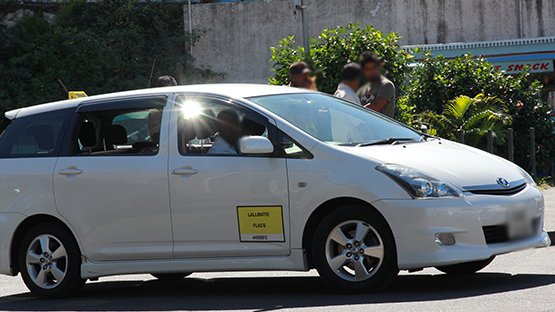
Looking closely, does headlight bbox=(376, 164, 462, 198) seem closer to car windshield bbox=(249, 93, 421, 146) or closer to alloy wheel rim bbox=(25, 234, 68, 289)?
car windshield bbox=(249, 93, 421, 146)

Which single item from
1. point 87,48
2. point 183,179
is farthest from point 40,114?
point 87,48

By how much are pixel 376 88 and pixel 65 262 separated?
4.10 meters

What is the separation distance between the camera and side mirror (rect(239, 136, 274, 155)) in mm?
8188

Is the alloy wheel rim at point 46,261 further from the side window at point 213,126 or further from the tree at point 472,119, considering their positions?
the tree at point 472,119

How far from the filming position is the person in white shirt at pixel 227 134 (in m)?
8.52

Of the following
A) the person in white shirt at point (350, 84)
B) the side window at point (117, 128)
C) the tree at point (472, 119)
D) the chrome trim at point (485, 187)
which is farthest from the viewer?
the tree at point (472, 119)

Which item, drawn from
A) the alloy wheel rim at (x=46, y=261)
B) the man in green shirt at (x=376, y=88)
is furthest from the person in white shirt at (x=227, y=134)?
the man in green shirt at (x=376, y=88)

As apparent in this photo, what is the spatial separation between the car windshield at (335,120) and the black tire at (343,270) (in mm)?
614

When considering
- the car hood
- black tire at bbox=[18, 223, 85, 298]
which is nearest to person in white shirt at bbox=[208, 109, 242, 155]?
the car hood

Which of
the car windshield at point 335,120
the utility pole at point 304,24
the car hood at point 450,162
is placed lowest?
the car hood at point 450,162

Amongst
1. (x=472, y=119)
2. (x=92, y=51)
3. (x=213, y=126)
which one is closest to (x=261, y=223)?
(x=213, y=126)

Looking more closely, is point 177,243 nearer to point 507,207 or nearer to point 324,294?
point 324,294

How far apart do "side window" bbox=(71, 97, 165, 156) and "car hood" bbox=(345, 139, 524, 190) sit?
178 centimetres

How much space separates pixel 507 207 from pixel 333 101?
1.89 meters
